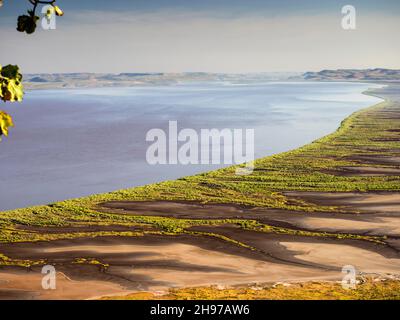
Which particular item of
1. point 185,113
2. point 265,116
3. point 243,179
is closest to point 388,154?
point 243,179

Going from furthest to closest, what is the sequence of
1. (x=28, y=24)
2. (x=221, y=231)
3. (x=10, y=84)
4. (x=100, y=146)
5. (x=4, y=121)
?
1. (x=100, y=146)
2. (x=221, y=231)
3. (x=28, y=24)
4. (x=10, y=84)
5. (x=4, y=121)

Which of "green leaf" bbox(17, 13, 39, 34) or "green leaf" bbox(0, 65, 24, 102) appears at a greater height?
"green leaf" bbox(17, 13, 39, 34)

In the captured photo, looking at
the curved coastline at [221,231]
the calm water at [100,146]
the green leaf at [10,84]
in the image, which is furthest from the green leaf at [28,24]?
the calm water at [100,146]

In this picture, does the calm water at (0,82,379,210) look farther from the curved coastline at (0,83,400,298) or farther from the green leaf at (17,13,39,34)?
the green leaf at (17,13,39,34)

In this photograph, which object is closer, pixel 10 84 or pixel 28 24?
pixel 10 84

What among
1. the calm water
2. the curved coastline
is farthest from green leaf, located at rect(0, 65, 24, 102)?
the calm water

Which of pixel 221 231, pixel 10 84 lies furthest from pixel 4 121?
pixel 221 231

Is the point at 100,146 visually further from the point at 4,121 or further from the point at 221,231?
the point at 4,121

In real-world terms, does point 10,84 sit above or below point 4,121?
above

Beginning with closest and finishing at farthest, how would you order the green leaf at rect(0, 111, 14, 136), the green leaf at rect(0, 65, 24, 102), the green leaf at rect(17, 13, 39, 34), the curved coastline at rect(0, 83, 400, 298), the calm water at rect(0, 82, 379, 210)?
the green leaf at rect(0, 111, 14, 136) < the green leaf at rect(0, 65, 24, 102) < the green leaf at rect(17, 13, 39, 34) < the curved coastline at rect(0, 83, 400, 298) < the calm water at rect(0, 82, 379, 210)

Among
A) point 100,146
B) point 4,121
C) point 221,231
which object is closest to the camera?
point 4,121

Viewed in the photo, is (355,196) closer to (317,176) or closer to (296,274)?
(317,176)

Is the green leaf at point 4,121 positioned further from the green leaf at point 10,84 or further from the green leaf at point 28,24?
the green leaf at point 28,24
